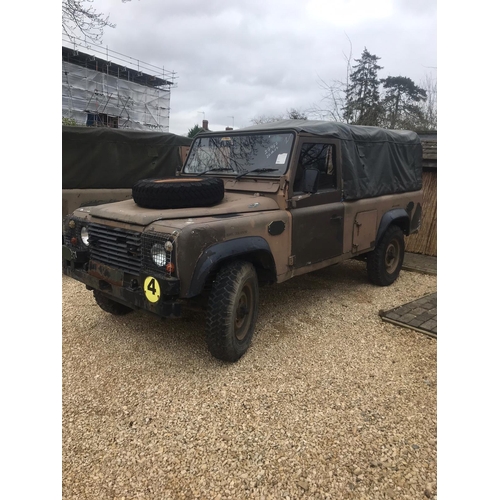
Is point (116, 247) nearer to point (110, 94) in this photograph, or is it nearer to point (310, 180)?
point (310, 180)

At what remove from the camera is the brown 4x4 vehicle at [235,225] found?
10.3 feet

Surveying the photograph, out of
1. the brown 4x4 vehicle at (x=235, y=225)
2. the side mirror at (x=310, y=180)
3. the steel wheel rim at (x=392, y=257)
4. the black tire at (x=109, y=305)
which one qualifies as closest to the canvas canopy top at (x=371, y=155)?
the brown 4x4 vehicle at (x=235, y=225)

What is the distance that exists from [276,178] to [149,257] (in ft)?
5.18

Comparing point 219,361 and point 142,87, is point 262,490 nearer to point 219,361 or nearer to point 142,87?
point 219,361

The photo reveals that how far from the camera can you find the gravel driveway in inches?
92.7

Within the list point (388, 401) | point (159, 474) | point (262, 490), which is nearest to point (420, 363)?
point (388, 401)

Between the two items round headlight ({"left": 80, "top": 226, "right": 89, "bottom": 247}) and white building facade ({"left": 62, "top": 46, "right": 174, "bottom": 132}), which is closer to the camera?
round headlight ({"left": 80, "top": 226, "right": 89, "bottom": 247})

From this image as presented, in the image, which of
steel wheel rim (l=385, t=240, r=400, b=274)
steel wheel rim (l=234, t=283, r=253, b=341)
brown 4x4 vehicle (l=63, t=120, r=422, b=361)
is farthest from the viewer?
steel wheel rim (l=385, t=240, r=400, b=274)

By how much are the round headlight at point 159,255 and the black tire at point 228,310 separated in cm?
52

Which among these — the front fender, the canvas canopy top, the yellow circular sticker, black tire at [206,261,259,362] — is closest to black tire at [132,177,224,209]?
the front fender

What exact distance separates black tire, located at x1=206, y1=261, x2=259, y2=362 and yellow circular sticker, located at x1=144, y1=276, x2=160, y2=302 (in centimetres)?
50

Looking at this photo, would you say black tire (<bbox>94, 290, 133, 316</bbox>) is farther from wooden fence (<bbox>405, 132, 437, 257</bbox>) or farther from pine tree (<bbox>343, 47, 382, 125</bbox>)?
pine tree (<bbox>343, 47, 382, 125</bbox>)

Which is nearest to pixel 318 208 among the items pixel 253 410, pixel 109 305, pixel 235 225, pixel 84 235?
pixel 235 225

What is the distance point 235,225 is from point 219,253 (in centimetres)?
33
